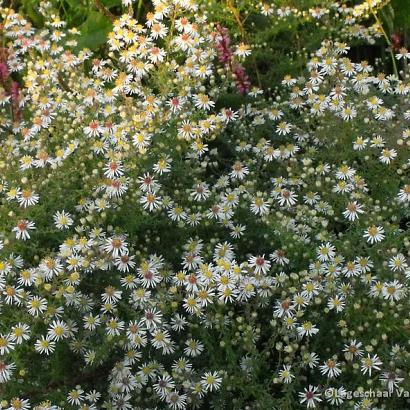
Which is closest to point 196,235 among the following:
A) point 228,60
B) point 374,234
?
point 374,234

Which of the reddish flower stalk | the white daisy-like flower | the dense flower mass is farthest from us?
the reddish flower stalk

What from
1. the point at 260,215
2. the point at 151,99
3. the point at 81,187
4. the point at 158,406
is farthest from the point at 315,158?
the point at 158,406

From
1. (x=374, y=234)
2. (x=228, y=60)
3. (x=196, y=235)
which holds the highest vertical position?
(x=228, y=60)

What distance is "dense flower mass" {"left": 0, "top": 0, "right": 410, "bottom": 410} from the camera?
2.38 metres

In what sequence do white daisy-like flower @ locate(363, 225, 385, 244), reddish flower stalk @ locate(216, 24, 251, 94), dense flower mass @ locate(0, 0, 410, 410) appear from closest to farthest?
dense flower mass @ locate(0, 0, 410, 410)
white daisy-like flower @ locate(363, 225, 385, 244)
reddish flower stalk @ locate(216, 24, 251, 94)

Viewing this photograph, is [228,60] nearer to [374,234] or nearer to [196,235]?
[196,235]

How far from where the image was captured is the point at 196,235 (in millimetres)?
2789

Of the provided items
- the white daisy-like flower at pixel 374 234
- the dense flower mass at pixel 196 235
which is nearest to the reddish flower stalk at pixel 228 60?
the dense flower mass at pixel 196 235

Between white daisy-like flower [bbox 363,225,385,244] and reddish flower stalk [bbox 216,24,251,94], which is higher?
reddish flower stalk [bbox 216,24,251,94]

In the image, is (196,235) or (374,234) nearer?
(374,234)

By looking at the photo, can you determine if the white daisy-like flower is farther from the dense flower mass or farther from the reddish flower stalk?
the reddish flower stalk

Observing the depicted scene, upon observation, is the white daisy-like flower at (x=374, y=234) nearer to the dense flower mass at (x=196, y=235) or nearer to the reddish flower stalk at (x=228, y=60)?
the dense flower mass at (x=196, y=235)

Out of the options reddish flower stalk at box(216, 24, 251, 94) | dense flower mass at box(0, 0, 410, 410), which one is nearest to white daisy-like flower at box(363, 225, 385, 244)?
dense flower mass at box(0, 0, 410, 410)

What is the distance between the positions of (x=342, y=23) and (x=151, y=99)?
1.20m
